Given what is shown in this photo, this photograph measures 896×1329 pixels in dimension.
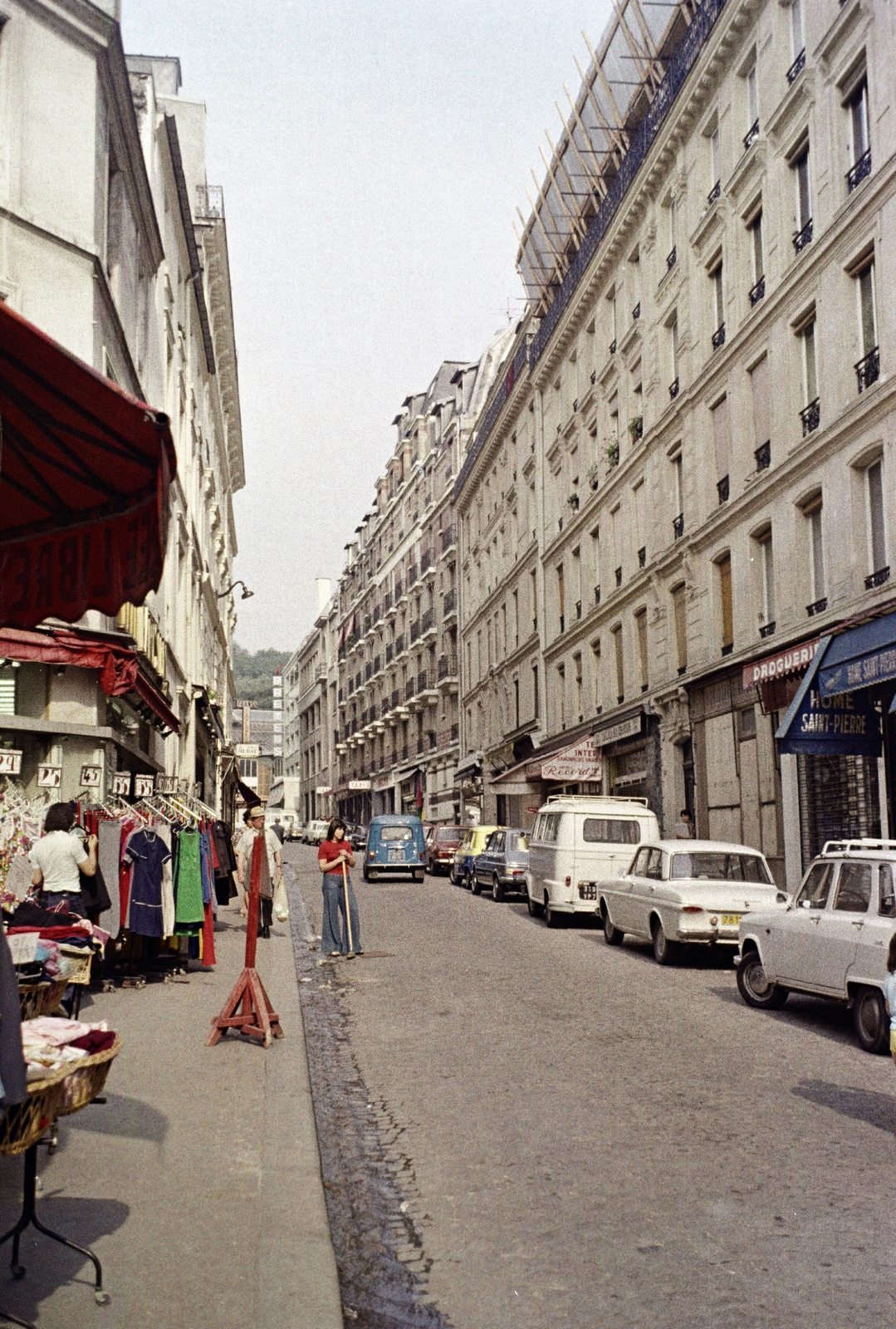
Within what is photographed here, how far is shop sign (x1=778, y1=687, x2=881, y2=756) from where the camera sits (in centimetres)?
1847

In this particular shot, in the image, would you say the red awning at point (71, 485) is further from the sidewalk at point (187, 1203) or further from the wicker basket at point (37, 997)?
the sidewalk at point (187, 1203)

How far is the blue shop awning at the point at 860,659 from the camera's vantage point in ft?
54.6

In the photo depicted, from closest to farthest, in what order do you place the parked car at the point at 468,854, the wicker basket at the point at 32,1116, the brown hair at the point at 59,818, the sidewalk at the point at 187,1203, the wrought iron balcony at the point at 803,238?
the wicker basket at the point at 32,1116
the sidewalk at the point at 187,1203
the brown hair at the point at 59,818
the wrought iron balcony at the point at 803,238
the parked car at the point at 468,854

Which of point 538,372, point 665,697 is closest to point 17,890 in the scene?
point 665,697

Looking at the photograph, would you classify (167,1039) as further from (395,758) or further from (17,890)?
(395,758)

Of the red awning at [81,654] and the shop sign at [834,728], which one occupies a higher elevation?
the red awning at [81,654]

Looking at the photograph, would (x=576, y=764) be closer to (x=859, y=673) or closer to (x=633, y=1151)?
(x=859, y=673)

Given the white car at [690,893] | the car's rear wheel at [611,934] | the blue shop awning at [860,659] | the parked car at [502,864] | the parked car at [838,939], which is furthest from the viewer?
the parked car at [502,864]

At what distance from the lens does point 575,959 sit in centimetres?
1530

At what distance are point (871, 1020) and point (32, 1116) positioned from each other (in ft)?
23.4

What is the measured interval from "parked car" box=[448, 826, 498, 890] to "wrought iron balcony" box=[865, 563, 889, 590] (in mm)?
13829

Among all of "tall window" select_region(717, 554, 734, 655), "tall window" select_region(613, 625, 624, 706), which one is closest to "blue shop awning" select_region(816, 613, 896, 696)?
"tall window" select_region(717, 554, 734, 655)

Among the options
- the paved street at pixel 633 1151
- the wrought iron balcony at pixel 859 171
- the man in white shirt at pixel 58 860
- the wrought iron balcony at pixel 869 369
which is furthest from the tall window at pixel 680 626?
the man in white shirt at pixel 58 860

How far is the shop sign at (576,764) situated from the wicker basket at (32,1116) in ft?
90.7
